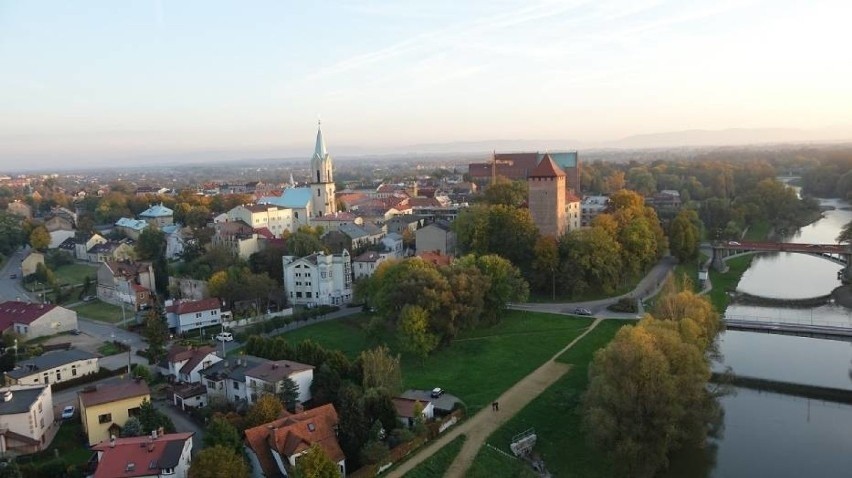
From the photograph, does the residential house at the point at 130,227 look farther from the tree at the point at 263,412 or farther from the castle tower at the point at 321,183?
the tree at the point at 263,412

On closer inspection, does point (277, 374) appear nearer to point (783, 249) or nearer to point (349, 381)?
point (349, 381)

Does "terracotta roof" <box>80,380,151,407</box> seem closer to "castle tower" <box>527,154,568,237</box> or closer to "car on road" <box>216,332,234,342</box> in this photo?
"car on road" <box>216,332,234,342</box>

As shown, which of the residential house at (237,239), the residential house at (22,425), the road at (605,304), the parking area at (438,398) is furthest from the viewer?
the residential house at (237,239)

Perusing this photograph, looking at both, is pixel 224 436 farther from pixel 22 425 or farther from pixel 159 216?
pixel 159 216

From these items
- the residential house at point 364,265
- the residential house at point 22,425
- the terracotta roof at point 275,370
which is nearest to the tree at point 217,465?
the terracotta roof at point 275,370

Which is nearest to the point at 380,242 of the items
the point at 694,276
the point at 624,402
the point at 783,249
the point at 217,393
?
the point at 694,276

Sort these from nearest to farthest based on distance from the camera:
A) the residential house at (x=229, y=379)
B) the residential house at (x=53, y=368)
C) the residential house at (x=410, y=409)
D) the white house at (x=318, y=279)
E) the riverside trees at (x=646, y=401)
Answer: the riverside trees at (x=646, y=401) → the residential house at (x=410, y=409) → the residential house at (x=229, y=379) → the residential house at (x=53, y=368) → the white house at (x=318, y=279)

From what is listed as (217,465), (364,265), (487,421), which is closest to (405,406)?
(487,421)
